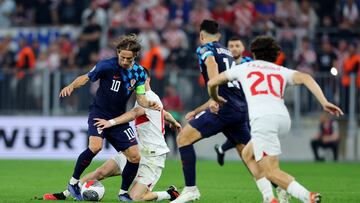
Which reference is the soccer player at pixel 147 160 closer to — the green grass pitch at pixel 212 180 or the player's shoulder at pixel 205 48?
the green grass pitch at pixel 212 180

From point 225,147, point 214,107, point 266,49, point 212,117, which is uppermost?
point 266,49

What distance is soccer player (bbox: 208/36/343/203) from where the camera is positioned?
10.6 metres

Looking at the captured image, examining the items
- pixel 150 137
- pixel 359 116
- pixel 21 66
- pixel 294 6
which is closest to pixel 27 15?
pixel 21 66

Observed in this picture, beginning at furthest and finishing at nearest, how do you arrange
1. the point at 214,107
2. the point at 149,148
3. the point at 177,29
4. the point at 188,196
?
the point at 177,29 < the point at 149,148 < the point at 214,107 < the point at 188,196

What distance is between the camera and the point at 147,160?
44.2 feet

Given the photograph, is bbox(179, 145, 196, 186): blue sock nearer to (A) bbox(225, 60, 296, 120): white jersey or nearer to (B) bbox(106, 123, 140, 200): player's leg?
(B) bbox(106, 123, 140, 200): player's leg

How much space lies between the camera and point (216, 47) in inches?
503

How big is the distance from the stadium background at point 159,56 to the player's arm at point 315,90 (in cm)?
1498

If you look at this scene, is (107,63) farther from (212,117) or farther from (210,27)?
(212,117)

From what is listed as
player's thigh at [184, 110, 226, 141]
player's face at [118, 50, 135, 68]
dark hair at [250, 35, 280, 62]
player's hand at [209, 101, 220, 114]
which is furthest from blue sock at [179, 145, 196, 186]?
dark hair at [250, 35, 280, 62]

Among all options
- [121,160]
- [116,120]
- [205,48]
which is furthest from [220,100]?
[121,160]

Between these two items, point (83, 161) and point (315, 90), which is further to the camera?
point (83, 161)

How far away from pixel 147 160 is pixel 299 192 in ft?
11.8

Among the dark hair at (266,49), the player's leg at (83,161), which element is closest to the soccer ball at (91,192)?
the player's leg at (83,161)
